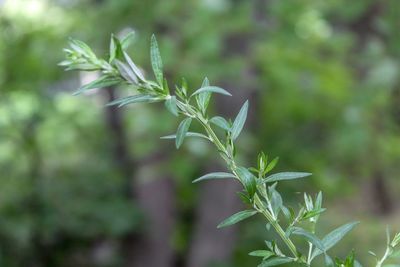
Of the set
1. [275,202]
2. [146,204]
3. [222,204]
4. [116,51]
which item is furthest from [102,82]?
[146,204]

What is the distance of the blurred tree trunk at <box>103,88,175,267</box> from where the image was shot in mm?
5582

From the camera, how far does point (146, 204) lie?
5.79 meters

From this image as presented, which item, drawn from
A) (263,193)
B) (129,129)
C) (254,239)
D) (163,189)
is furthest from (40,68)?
(263,193)

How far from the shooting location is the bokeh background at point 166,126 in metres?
4.64

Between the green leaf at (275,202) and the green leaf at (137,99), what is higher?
the green leaf at (137,99)

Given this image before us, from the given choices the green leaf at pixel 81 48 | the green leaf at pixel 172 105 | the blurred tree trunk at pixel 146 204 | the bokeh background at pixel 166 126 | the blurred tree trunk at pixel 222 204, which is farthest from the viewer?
the blurred tree trunk at pixel 146 204

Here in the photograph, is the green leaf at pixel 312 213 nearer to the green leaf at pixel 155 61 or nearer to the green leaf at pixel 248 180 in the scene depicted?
the green leaf at pixel 248 180

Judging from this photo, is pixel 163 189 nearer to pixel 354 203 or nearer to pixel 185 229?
pixel 185 229

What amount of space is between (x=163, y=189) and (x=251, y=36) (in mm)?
1504

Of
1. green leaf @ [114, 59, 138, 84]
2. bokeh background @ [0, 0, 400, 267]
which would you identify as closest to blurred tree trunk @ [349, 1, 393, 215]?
bokeh background @ [0, 0, 400, 267]

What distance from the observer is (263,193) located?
2.95 feet

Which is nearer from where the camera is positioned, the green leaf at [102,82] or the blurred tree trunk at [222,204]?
the green leaf at [102,82]

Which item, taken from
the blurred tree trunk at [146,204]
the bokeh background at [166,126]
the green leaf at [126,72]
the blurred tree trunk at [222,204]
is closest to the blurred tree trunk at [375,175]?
the bokeh background at [166,126]

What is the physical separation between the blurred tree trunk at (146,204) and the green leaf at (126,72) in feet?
14.9
